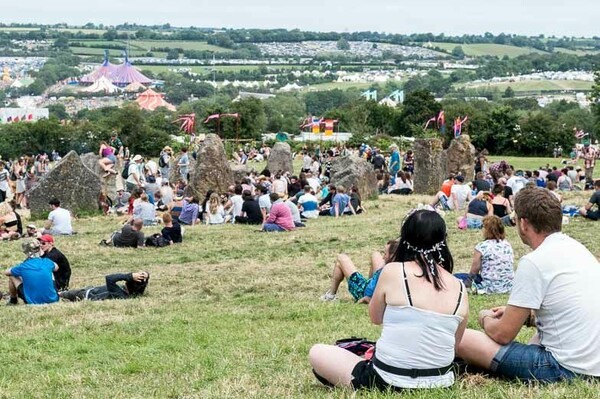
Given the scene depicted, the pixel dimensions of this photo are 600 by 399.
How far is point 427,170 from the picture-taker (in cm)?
3244

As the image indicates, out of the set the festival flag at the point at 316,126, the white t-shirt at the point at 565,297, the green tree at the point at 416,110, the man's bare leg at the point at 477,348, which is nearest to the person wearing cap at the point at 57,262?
the man's bare leg at the point at 477,348

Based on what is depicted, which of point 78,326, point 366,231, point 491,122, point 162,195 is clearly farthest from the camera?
point 491,122

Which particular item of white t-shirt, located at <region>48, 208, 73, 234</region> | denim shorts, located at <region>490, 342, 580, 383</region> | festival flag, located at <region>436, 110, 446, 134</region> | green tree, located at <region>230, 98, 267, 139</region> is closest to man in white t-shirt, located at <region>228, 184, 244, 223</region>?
white t-shirt, located at <region>48, 208, 73, 234</region>

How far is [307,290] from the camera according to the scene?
13.9 meters

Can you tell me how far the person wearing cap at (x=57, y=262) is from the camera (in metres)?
14.5

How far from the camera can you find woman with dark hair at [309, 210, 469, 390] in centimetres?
632

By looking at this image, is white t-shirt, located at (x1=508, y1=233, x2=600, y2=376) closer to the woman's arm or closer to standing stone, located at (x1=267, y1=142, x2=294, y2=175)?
the woman's arm

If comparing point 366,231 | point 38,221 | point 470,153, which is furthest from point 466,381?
point 470,153

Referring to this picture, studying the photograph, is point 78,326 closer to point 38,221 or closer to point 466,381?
point 466,381

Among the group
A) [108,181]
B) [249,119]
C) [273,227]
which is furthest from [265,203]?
[249,119]

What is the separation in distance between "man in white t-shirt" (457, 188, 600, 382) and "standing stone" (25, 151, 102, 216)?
19.9 meters

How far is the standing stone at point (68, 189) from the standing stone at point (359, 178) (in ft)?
23.2

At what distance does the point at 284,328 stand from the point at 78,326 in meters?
2.37

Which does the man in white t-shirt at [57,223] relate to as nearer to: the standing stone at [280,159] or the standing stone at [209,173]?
the standing stone at [209,173]
